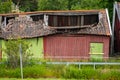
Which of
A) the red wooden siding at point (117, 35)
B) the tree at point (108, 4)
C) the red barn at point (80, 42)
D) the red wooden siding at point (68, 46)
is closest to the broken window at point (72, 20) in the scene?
the red barn at point (80, 42)

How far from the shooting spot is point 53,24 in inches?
1350

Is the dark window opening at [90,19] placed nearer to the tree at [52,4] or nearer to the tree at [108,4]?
the tree at [108,4]

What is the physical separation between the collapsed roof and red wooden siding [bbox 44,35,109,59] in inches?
20.1

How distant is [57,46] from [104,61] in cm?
525

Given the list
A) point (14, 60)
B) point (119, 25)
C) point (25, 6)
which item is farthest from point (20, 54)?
point (25, 6)

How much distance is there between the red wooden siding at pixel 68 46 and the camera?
105 ft

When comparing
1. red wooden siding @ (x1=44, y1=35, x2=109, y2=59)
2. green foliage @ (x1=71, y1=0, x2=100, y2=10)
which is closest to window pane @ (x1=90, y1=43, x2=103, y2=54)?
red wooden siding @ (x1=44, y1=35, x2=109, y2=59)

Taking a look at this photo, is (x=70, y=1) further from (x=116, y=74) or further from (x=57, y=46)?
(x=116, y=74)

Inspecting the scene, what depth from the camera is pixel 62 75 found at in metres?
25.2

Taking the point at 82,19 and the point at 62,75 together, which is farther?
the point at 82,19

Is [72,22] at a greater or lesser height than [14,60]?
greater

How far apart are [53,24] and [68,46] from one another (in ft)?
10.2

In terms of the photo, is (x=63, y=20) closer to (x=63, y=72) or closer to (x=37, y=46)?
(x=37, y=46)

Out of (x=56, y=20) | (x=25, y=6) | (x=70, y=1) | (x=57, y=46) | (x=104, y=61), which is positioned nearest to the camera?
(x=104, y=61)
